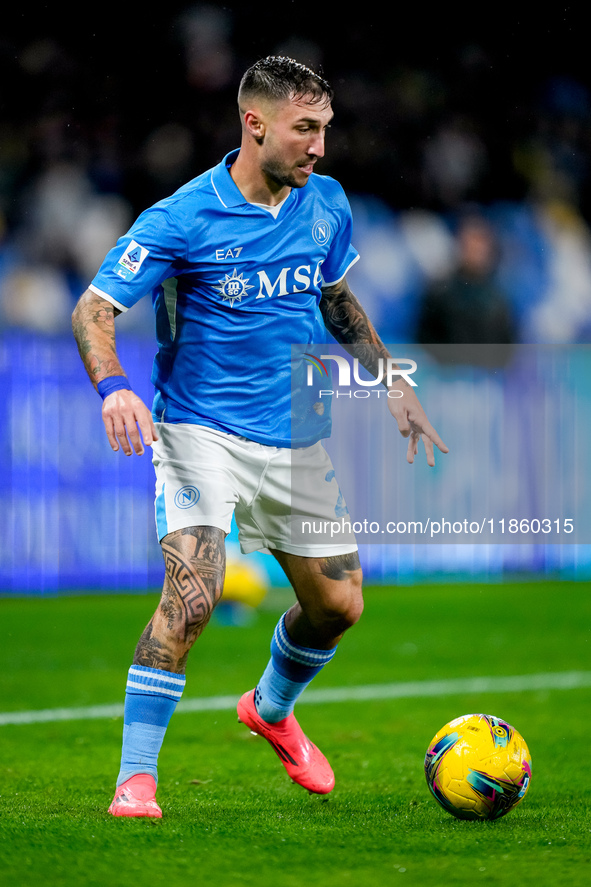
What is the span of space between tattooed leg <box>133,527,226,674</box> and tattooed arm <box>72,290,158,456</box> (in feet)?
1.27

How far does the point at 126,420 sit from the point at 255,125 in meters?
1.13

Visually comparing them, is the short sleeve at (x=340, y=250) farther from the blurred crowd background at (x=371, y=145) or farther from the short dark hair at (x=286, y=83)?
the blurred crowd background at (x=371, y=145)

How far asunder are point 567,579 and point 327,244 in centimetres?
685

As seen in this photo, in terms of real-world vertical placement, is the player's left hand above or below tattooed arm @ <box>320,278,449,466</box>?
below

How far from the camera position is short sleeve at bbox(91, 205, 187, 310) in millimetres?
3547

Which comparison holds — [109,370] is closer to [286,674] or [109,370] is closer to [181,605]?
[181,605]

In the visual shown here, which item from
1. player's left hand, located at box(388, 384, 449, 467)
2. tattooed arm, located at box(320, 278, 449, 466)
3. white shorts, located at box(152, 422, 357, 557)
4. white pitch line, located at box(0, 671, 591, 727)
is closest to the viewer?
white shorts, located at box(152, 422, 357, 557)

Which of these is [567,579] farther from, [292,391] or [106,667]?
[292,391]

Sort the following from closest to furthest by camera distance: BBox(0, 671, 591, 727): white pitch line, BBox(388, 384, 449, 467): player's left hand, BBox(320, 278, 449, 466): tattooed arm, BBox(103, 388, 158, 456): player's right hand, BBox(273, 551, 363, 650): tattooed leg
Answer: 1. BBox(103, 388, 158, 456): player's right hand
2. BBox(273, 551, 363, 650): tattooed leg
3. BBox(388, 384, 449, 467): player's left hand
4. BBox(320, 278, 449, 466): tattooed arm
5. BBox(0, 671, 591, 727): white pitch line

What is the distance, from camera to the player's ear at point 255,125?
3.75m

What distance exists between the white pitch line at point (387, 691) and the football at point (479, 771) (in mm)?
2198

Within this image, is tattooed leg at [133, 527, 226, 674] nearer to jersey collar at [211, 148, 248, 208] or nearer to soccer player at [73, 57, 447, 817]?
soccer player at [73, 57, 447, 817]

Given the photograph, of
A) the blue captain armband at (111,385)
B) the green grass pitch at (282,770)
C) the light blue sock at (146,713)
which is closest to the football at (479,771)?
the green grass pitch at (282,770)

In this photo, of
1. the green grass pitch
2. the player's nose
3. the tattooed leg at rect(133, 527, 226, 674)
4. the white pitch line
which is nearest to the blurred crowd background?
the green grass pitch
